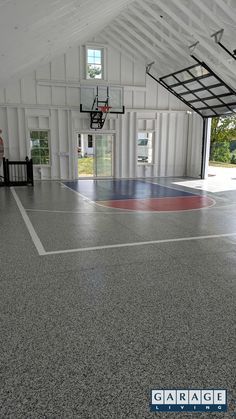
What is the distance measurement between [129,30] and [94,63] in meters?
2.29

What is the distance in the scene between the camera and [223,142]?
25.3m

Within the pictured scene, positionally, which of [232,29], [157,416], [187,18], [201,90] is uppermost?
[187,18]

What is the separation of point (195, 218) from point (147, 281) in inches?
140

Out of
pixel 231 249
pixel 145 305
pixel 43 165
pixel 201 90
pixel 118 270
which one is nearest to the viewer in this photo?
pixel 145 305

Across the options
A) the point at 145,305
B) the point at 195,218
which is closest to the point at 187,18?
the point at 195,218

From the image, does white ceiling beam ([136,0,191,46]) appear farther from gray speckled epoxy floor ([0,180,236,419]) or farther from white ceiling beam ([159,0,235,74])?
gray speckled epoxy floor ([0,180,236,419])

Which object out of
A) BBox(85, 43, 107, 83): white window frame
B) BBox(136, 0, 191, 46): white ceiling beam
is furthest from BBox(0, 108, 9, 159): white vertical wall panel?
BBox(136, 0, 191, 46): white ceiling beam

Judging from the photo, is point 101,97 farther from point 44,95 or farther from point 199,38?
point 199,38

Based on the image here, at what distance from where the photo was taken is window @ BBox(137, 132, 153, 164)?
15039 mm

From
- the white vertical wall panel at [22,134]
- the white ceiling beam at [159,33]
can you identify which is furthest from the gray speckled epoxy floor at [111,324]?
the white vertical wall panel at [22,134]

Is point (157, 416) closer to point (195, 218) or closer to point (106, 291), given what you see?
point (106, 291)

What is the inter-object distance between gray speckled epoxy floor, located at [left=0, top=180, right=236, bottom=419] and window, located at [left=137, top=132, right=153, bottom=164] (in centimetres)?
1018

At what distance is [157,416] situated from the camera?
1.84 m

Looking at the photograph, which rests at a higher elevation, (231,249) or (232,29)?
(232,29)
